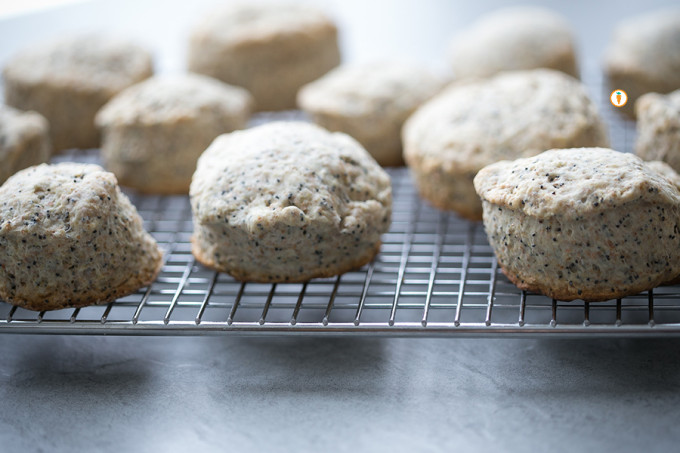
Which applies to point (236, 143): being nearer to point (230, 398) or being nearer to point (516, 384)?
point (230, 398)

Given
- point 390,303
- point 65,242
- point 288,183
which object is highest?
point 288,183


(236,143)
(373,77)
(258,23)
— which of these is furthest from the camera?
(258,23)

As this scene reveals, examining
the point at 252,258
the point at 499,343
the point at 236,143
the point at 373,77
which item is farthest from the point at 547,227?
the point at 373,77

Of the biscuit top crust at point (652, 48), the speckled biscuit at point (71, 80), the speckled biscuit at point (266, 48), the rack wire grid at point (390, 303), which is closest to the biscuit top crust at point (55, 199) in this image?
the rack wire grid at point (390, 303)

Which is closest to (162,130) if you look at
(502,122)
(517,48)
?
(502,122)

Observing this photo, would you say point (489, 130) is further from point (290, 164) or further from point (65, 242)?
point (65, 242)

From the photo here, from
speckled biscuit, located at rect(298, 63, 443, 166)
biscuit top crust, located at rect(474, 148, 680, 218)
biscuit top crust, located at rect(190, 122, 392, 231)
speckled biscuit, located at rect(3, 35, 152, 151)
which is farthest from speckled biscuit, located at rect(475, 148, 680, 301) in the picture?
speckled biscuit, located at rect(3, 35, 152, 151)
